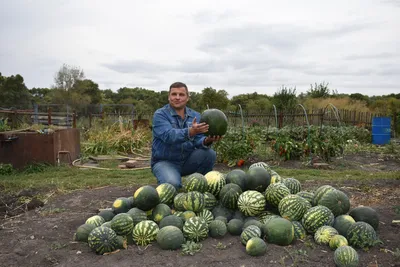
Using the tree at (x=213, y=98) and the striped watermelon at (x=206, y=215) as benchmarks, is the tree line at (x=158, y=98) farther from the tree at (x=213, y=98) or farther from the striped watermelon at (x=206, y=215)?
the striped watermelon at (x=206, y=215)

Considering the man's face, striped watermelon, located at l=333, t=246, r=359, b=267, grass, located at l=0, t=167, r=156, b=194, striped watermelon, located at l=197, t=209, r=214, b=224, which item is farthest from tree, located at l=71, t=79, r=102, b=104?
striped watermelon, located at l=333, t=246, r=359, b=267

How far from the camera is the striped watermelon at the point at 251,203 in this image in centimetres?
409

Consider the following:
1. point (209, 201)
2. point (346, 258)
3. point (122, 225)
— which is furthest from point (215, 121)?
point (346, 258)

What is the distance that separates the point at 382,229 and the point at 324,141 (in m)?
6.36

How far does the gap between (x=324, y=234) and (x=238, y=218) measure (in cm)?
93

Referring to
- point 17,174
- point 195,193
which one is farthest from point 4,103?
point 195,193

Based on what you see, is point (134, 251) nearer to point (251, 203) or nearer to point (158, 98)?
point (251, 203)

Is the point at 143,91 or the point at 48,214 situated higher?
the point at 143,91

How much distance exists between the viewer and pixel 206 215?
4.10m

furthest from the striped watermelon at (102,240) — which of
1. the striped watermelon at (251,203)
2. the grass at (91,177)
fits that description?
the grass at (91,177)

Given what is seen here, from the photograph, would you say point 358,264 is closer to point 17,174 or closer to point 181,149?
point 181,149

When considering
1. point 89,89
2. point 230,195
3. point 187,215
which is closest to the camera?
point 187,215

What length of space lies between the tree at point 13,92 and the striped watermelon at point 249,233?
1241 inches

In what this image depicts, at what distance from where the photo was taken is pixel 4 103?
102ft
